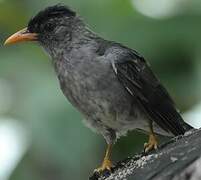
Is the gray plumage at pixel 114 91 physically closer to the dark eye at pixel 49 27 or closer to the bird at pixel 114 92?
the bird at pixel 114 92

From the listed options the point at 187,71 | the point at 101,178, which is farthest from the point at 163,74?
the point at 101,178

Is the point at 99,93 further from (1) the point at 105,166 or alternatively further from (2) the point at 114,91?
(1) the point at 105,166

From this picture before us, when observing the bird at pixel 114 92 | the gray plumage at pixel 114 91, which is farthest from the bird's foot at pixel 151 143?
the gray plumage at pixel 114 91

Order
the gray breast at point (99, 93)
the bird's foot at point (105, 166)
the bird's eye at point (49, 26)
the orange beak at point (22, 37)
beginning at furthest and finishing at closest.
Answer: the bird's eye at point (49, 26) < the orange beak at point (22, 37) < the gray breast at point (99, 93) < the bird's foot at point (105, 166)

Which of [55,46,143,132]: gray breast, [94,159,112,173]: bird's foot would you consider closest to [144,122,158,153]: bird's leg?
[55,46,143,132]: gray breast

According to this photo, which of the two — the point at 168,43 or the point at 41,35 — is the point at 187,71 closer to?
the point at 168,43

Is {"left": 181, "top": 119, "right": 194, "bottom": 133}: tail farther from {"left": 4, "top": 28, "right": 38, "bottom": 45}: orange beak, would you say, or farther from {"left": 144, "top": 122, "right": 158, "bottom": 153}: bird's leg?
{"left": 4, "top": 28, "right": 38, "bottom": 45}: orange beak
